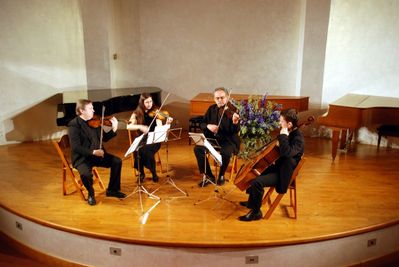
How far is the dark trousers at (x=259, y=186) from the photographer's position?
3914 millimetres

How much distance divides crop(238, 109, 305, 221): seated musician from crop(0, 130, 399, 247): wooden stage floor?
0.67 ft

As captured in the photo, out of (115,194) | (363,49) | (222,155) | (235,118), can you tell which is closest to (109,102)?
(115,194)

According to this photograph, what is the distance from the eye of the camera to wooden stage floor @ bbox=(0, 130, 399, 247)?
12.2ft

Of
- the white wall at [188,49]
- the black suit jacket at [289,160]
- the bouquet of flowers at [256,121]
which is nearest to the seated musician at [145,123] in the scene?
the bouquet of flowers at [256,121]

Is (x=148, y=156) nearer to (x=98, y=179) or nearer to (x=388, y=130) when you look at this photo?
(x=98, y=179)

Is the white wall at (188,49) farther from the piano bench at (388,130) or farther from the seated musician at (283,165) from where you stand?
the seated musician at (283,165)

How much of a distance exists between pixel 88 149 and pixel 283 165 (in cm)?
204

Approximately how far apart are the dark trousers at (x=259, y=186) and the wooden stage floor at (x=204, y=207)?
0.62 feet

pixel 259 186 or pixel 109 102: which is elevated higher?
pixel 109 102

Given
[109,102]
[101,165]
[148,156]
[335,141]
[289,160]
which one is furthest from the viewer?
[109,102]

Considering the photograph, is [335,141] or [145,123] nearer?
[145,123]

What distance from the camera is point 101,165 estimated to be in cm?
451

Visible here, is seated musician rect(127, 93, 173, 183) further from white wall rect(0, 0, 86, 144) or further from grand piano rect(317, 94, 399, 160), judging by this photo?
white wall rect(0, 0, 86, 144)

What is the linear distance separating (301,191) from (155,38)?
4137mm
